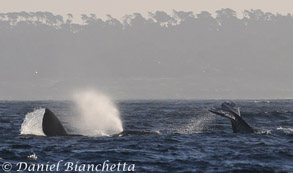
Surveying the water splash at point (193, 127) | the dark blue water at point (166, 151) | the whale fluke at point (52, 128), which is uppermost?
the whale fluke at point (52, 128)

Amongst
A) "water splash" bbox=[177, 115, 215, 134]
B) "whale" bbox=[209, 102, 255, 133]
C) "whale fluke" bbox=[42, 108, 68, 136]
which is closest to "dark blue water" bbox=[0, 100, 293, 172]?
"whale" bbox=[209, 102, 255, 133]

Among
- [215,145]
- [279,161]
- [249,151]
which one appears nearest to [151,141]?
[215,145]

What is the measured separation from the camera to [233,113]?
2694cm

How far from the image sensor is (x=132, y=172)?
64.9ft

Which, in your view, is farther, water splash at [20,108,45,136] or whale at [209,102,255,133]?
water splash at [20,108,45,136]

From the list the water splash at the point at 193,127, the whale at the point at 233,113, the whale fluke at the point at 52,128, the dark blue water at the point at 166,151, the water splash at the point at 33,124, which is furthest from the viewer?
the water splash at the point at 193,127

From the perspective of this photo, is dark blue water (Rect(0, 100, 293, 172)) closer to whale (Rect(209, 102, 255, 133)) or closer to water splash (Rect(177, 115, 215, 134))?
whale (Rect(209, 102, 255, 133))

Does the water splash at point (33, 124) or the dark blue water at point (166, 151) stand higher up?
the water splash at point (33, 124)

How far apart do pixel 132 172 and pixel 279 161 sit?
532cm

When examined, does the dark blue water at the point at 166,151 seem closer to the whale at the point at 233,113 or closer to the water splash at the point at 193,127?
the whale at the point at 233,113

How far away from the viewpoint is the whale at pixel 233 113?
26234 mm

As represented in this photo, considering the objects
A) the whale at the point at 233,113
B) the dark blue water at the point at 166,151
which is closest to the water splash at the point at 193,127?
the whale at the point at 233,113

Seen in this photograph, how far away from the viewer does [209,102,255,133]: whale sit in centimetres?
2623

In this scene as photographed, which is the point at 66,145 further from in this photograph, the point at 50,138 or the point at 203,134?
the point at 203,134
